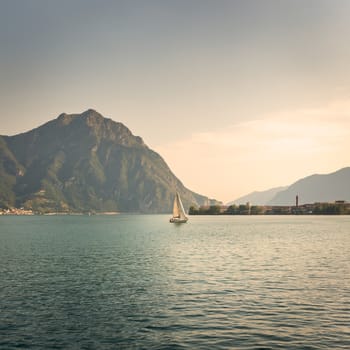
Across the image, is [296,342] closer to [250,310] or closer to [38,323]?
[250,310]

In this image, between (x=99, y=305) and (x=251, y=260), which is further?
(x=251, y=260)

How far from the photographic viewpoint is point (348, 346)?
31672 millimetres

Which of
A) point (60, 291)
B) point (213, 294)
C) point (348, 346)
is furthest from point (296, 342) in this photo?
point (60, 291)

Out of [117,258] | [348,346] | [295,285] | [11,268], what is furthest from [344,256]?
[11,268]

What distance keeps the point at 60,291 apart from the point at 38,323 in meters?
15.7

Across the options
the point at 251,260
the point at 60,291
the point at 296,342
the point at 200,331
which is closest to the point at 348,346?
the point at 296,342

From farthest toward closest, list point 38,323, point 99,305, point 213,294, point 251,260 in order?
point 251,260 → point 213,294 → point 99,305 → point 38,323

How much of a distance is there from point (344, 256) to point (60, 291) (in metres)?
65.6

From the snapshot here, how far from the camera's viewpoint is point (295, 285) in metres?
56.7

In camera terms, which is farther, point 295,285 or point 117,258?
point 117,258

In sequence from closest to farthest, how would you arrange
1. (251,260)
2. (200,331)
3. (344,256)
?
(200,331), (251,260), (344,256)

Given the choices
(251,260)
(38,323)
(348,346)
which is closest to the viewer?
(348,346)

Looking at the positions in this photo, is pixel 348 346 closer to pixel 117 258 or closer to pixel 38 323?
pixel 38 323

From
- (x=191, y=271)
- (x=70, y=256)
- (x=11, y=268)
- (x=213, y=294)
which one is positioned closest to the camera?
(x=213, y=294)
